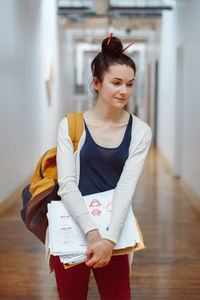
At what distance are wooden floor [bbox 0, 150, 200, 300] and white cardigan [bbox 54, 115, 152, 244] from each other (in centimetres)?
151

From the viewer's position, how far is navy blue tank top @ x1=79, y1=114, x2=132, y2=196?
165cm

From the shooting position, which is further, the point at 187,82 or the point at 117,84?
the point at 187,82

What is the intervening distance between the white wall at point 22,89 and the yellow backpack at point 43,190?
349 centimetres

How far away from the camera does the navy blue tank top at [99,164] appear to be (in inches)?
65.1

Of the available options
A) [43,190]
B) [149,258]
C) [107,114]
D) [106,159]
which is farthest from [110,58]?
[149,258]

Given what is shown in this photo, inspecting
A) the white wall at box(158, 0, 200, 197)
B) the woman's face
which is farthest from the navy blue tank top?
the white wall at box(158, 0, 200, 197)

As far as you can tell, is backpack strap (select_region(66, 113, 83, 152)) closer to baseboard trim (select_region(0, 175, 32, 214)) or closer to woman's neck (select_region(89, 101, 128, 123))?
woman's neck (select_region(89, 101, 128, 123))

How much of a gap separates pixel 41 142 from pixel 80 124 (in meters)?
6.49

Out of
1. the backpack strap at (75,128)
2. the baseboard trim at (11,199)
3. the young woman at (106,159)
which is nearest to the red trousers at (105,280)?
the young woman at (106,159)

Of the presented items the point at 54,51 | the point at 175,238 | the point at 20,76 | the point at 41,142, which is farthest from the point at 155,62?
the point at 175,238

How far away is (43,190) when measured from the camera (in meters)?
1.76

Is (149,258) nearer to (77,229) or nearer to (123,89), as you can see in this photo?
(77,229)

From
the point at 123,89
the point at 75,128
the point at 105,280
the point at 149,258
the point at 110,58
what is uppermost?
the point at 110,58

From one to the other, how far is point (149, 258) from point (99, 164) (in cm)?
218
